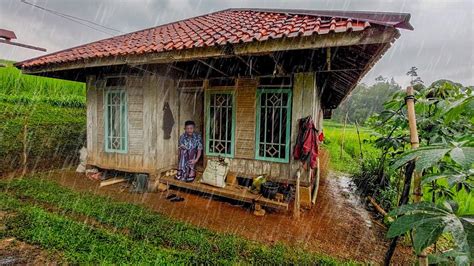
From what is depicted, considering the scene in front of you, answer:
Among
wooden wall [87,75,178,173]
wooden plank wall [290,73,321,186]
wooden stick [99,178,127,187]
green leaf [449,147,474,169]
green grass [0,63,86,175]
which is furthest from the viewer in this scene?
green grass [0,63,86,175]

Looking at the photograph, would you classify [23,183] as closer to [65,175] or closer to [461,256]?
[65,175]

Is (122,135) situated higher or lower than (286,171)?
higher

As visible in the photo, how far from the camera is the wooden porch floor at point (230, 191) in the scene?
16.6ft

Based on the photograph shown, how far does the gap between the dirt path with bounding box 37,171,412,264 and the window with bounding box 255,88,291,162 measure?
1357mm

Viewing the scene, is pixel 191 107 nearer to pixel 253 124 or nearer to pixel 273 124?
pixel 253 124

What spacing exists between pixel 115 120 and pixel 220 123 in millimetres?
2864

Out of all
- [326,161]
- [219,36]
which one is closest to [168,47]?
[219,36]

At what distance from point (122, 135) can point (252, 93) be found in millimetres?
3597

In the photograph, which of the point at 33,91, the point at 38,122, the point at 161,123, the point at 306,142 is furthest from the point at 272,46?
the point at 33,91

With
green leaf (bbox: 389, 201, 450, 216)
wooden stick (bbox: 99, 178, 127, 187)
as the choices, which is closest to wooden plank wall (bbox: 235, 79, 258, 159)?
wooden stick (bbox: 99, 178, 127, 187)

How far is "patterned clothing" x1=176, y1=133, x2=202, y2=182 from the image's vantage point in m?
6.37

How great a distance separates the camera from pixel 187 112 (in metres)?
7.30

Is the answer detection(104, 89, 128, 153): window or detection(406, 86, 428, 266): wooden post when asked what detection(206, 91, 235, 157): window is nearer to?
detection(104, 89, 128, 153): window

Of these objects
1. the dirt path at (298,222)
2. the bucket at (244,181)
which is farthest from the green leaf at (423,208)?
the bucket at (244,181)
